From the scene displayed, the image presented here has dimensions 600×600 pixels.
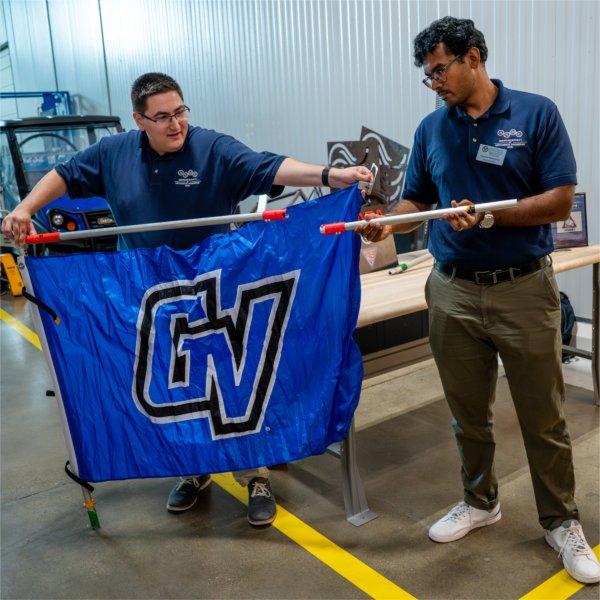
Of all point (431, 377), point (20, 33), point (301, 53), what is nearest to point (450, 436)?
point (431, 377)

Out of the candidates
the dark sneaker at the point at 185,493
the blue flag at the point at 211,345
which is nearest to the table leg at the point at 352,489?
the blue flag at the point at 211,345

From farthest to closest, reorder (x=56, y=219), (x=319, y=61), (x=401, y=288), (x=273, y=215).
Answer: (x=56, y=219) < (x=319, y=61) < (x=401, y=288) < (x=273, y=215)

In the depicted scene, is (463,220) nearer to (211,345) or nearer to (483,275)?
→ (483,275)

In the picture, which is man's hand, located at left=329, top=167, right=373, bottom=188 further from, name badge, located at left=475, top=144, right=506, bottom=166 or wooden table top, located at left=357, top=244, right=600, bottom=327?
wooden table top, located at left=357, top=244, right=600, bottom=327

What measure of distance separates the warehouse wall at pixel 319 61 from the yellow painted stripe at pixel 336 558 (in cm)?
267

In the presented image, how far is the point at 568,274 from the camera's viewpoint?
441 cm

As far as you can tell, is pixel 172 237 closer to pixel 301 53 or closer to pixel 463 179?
pixel 463 179

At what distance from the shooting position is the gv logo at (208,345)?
248 centimetres

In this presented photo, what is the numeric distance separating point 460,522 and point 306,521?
664 millimetres

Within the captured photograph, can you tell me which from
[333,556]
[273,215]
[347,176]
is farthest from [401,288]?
[333,556]

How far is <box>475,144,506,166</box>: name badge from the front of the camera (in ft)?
6.95

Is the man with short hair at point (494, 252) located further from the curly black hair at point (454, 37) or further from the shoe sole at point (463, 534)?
the shoe sole at point (463, 534)

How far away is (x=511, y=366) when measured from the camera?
2.29 meters

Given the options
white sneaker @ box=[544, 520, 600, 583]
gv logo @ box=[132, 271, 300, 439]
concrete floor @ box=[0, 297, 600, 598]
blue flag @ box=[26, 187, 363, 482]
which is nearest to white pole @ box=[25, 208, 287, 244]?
blue flag @ box=[26, 187, 363, 482]
